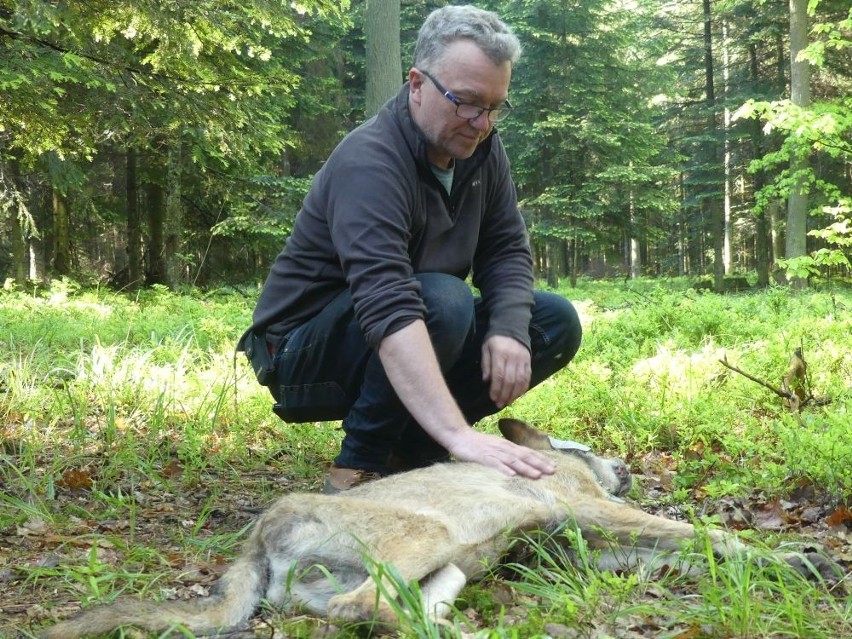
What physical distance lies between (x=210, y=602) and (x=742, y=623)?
1593 millimetres

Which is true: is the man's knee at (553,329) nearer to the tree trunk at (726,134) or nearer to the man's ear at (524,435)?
the man's ear at (524,435)

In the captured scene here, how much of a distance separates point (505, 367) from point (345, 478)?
0.97 metres

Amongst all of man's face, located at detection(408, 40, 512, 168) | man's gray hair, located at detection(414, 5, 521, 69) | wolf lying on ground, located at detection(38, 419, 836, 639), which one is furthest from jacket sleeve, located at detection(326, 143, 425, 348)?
wolf lying on ground, located at detection(38, 419, 836, 639)

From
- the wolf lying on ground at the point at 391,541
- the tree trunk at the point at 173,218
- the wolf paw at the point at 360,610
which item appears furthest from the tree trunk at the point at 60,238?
the wolf paw at the point at 360,610

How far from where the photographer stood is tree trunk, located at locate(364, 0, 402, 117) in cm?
895

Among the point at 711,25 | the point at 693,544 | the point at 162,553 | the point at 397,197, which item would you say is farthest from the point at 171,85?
the point at 711,25

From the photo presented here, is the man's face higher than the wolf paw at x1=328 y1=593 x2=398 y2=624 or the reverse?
higher

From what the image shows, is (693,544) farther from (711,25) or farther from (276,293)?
(711,25)

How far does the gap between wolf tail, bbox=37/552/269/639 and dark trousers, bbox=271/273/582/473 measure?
4.36 ft

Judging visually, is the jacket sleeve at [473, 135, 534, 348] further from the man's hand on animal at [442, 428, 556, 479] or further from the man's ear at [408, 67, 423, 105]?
the man's hand on animal at [442, 428, 556, 479]

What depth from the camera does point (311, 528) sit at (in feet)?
9.04

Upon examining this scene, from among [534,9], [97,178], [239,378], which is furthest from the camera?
[534,9]

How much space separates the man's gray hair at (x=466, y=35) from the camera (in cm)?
343

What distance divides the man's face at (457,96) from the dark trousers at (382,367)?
2.10 feet
